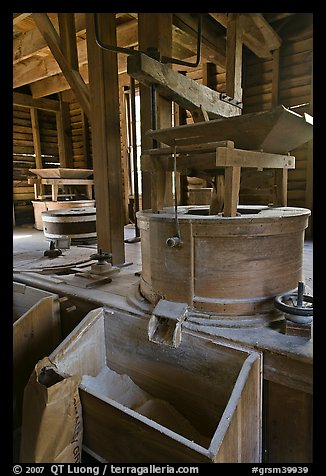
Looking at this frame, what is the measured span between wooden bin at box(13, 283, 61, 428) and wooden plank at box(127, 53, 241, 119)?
1.87 meters

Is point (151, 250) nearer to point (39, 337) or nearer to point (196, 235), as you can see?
point (196, 235)

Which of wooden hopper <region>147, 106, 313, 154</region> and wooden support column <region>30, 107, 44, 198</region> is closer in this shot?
wooden hopper <region>147, 106, 313, 154</region>

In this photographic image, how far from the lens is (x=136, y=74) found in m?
2.38

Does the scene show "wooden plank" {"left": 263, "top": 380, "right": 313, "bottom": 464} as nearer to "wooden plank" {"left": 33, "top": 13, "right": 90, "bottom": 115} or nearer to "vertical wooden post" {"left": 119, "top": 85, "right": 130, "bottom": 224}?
"wooden plank" {"left": 33, "top": 13, "right": 90, "bottom": 115}

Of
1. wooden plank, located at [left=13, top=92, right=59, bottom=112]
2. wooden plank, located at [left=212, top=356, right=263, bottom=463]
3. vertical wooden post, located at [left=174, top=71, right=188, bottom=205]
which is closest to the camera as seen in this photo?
wooden plank, located at [left=212, top=356, right=263, bottom=463]

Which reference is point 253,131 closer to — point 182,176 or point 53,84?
point 182,176

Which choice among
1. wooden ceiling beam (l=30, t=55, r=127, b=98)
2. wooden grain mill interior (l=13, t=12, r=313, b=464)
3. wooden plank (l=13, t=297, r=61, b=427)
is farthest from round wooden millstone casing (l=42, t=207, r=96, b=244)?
wooden ceiling beam (l=30, t=55, r=127, b=98)

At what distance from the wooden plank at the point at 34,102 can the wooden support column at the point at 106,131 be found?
6524 millimetres

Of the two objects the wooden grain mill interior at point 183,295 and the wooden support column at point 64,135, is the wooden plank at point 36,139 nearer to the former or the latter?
the wooden support column at point 64,135

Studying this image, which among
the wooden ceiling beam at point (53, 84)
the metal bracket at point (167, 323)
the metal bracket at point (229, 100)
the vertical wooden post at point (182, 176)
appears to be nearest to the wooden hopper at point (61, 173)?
the vertical wooden post at point (182, 176)

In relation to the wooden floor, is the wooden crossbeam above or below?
above

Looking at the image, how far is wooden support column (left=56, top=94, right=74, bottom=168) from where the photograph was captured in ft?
32.1
